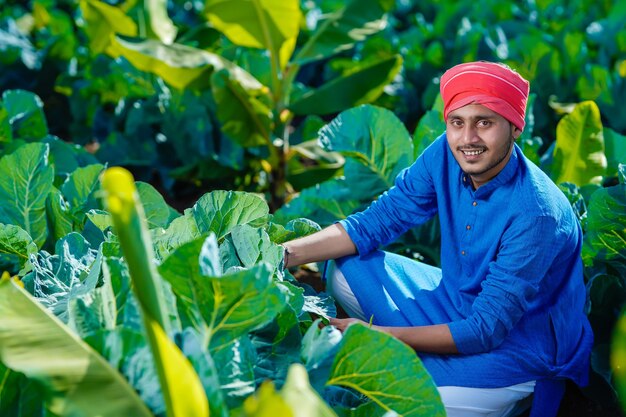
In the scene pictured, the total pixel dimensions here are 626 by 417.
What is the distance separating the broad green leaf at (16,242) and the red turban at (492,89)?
1.30 meters

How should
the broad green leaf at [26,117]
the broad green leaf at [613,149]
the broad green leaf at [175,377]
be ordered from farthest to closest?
the broad green leaf at [26,117] → the broad green leaf at [613,149] → the broad green leaf at [175,377]

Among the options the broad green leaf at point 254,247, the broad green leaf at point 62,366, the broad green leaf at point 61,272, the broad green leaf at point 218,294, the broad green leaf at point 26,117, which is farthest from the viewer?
the broad green leaf at point 26,117

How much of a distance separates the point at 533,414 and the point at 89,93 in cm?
357

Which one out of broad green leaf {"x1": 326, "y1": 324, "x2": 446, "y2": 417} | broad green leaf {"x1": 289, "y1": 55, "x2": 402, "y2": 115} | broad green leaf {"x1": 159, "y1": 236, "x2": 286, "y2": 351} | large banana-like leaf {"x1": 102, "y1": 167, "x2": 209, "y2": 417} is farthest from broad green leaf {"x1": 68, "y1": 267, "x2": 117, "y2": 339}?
broad green leaf {"x1": 289, "y1": 55, "x2": 402, "y2": 115}

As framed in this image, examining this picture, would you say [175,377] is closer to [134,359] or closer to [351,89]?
Result: [134,359]

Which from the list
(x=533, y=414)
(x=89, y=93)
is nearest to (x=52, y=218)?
(x=533, y=414)

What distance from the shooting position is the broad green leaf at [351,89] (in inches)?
168

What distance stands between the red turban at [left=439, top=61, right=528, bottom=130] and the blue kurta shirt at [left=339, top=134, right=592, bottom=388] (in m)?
0.17

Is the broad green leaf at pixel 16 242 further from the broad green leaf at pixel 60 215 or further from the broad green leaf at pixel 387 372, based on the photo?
the broad green leaf at pixel 387 372

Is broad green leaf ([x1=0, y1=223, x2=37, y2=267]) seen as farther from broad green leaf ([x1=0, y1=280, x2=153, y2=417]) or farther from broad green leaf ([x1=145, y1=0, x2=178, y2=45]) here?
broad green leaf ([x1=145, y1=0, x2=178, y2=45])

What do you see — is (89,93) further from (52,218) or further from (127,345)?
(127,345)

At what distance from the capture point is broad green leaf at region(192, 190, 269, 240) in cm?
241

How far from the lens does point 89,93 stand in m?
5.09

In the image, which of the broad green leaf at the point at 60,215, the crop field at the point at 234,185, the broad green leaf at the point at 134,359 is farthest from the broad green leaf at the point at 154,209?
the broad green leaf at the point at 134,359
